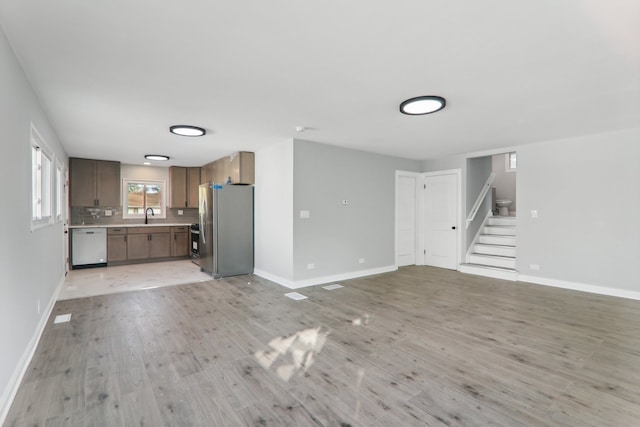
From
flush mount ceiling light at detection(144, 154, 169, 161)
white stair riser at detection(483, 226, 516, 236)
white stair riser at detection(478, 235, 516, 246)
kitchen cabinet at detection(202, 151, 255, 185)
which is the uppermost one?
flush mount ceiling light at detection(144, 154, 169, 161)

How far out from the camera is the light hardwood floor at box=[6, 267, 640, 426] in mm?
1875

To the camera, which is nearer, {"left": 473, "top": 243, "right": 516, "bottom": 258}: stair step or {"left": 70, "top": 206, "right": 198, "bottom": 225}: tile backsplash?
{"left": 473, "top": 243, "right": 516, "bottom": 258}: stair step

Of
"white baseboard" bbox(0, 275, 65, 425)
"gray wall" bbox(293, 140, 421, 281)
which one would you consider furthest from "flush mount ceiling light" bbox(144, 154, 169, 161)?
"white baseboard" bbox(0, 275, 65, 425)

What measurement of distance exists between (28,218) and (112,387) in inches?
65.5

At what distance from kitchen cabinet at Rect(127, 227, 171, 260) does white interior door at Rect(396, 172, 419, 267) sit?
5.48 m

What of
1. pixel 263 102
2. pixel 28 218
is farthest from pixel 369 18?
pixel 28 218

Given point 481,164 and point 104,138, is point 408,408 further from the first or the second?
point 481,164

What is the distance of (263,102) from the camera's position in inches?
128

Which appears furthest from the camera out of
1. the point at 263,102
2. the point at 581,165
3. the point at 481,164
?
the point at 481,164

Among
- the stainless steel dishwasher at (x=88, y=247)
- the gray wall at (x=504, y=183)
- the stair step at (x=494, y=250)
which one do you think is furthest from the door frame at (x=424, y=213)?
the stainless steel dishwasher at (x=88, y=247)

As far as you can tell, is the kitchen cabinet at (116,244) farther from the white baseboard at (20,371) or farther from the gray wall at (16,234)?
the gray wall at (16,234)

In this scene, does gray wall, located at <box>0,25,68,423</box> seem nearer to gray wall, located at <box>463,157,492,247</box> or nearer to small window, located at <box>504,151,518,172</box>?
gray wall, located at <box>463,157,492,247</box>

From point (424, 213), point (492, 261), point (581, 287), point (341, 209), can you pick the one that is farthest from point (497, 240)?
point (341, 209)

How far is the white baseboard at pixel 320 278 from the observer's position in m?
4.89
